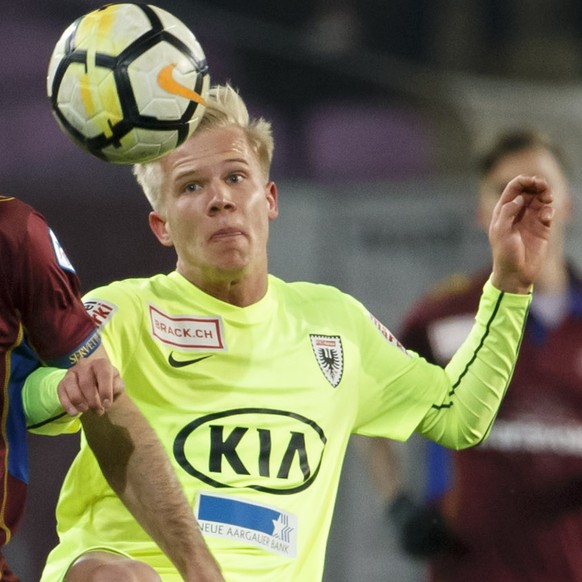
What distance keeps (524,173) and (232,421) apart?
1906mm

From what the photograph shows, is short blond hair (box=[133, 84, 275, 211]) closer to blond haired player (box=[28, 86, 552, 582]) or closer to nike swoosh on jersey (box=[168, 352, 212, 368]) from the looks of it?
blond haired player (box=[28, 86, 552, 582])

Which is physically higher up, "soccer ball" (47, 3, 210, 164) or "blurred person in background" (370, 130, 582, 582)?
"soccer ball" (47, 3, 210, 164)

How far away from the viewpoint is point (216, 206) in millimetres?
3330

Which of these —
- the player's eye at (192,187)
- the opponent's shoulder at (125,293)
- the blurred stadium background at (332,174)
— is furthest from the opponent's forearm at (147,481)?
the blurred stadium background at (332,174)

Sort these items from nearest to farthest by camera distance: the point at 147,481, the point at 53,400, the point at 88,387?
the point at 88,387 < the point at 53,400 < the point at 147,481

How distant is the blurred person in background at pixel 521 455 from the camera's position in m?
4.71

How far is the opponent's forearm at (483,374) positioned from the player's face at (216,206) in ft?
1.90

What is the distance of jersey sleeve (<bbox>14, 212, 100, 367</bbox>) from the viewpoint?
2.79 meters

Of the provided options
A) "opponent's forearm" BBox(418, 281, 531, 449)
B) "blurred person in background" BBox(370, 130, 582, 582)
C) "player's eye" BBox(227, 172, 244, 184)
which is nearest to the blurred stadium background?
"blurred person in background" BBox(370, 130, 582, 582)

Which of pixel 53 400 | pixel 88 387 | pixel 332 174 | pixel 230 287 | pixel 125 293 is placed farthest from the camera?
pixel 332 174

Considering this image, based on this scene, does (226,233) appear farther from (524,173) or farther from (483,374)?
(524,173)

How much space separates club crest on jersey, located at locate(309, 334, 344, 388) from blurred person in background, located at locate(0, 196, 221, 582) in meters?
0.62

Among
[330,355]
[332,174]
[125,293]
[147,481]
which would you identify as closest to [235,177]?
[125,293]

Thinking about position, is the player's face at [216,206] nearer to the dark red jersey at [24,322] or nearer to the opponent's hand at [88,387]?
the dark red jersey at [24,322]
